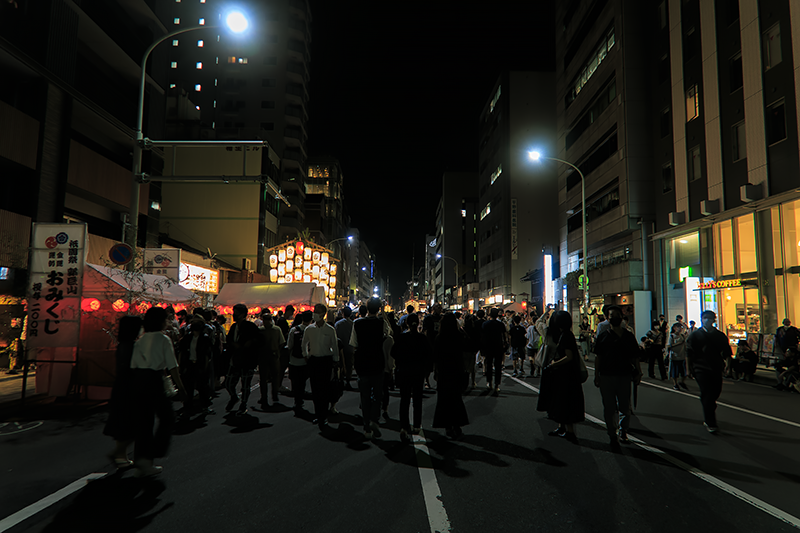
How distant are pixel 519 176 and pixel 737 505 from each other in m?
51.0

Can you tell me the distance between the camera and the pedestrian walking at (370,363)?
689 cm

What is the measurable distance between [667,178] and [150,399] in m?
27.1

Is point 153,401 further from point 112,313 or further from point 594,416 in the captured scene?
point 594,416

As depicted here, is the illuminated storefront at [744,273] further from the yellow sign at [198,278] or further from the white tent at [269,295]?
the yellow sign at [198,278]

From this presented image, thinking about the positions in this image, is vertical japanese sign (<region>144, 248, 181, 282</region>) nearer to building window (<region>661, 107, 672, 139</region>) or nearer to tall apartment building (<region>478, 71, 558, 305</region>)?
building window (<region>661, 107, 672, 139</region>)

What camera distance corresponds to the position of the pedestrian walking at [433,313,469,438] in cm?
684

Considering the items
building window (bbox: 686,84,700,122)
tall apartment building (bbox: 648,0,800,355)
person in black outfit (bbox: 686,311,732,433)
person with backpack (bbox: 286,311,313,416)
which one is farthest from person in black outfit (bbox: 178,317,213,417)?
building window (bbox: 686,84,700,122)

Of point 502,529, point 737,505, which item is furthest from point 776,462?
point 502,529

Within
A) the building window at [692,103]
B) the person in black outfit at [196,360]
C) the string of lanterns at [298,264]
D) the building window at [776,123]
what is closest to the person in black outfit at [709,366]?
the person in black outfit at [196,360]

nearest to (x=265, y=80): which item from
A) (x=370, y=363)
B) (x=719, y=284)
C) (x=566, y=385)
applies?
(x=719, y=284)

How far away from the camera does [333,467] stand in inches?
213

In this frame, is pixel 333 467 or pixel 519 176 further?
pixel 519 176

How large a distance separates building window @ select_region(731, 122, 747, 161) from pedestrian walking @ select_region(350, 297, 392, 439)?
1931 centimetres

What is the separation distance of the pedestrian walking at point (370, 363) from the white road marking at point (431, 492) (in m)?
0.83
